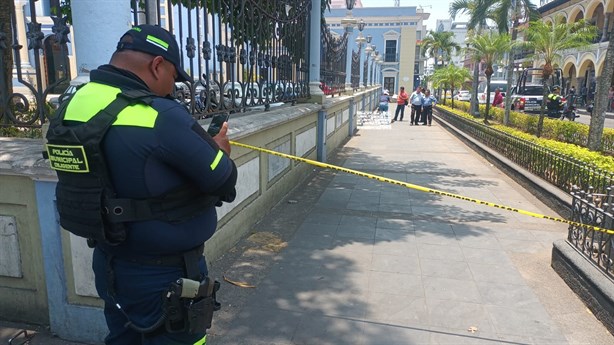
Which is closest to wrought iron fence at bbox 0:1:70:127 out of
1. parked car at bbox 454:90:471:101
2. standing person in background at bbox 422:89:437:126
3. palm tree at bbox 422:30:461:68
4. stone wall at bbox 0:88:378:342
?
stone wall at bbox 0:88:378:342

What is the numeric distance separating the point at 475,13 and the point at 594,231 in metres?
18.9

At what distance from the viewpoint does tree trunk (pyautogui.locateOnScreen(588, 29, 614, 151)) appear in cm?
934

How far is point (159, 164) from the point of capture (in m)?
1.74

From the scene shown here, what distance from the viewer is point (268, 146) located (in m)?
5.78

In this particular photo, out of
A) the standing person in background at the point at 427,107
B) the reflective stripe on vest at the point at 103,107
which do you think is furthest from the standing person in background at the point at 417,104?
the reflective stripe on vest at the point at 103,107

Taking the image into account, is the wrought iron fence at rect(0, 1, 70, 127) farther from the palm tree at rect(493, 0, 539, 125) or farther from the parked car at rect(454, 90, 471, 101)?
the parked car at rect(454, 90, 471, 101)

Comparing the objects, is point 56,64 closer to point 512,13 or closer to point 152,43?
point 152,43

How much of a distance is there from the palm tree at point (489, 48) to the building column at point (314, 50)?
38.0 feet

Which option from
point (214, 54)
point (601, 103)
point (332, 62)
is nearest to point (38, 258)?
point (214, 54)

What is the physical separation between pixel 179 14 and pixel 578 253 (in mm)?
4274

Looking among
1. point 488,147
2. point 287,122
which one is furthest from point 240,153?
point 488,147

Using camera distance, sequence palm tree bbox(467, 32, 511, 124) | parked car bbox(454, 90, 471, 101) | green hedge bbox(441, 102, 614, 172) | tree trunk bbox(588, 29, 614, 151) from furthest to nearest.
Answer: parked car bbox(454, 90, 471, 101)
palm tree bbox(467, 32, 511, 124)
tree trunk bbox(588, 29, 614, 151)
green hedge bbox(441, 102, 614, 172)

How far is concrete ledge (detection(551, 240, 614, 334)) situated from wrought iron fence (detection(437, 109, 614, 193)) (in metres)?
0.92

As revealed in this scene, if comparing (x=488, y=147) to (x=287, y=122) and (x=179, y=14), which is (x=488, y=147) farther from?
(x=179, y=14)
